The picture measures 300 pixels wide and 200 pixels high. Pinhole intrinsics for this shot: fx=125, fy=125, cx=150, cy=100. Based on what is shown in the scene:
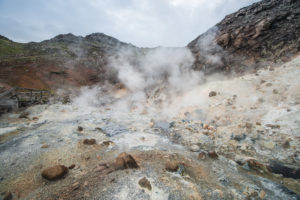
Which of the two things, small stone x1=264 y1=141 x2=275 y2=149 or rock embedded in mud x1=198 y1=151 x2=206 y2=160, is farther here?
small stone x1=264 y1=141 x2=275 y2=149

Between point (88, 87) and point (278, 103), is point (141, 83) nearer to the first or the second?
point (88, 87)

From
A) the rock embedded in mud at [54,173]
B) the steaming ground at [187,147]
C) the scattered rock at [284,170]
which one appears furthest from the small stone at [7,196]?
the scattered rock at [284,170]

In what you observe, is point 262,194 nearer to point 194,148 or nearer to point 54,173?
point 194,148

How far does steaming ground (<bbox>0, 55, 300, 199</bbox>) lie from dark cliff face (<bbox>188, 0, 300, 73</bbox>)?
141 centimetres

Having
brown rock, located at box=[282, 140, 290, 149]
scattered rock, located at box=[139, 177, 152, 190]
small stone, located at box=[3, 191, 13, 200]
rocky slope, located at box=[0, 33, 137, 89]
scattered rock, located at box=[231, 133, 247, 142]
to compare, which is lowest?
small stone, located at box=[3, 191, 13, 200]

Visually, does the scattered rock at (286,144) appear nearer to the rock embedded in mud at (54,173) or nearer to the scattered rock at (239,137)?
the scattered rock at (239,137)

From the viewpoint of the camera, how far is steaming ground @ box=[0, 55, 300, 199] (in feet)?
7.48

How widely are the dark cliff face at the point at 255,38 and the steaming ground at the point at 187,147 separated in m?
1.41

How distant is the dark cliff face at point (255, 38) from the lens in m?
7.29

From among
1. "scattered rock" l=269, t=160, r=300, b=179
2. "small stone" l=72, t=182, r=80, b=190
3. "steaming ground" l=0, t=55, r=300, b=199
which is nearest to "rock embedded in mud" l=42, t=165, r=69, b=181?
"steaming ground" l=0, t=55, r=300, b=199

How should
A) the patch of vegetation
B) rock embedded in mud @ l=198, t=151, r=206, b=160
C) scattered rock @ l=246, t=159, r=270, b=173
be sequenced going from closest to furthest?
scattered rock @ l=246, t=159, r=270, b=173
rock embedded in mud @ l=198, t=151, r=206, b=160
the patch of vegetation

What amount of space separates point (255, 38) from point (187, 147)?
30.0 ft

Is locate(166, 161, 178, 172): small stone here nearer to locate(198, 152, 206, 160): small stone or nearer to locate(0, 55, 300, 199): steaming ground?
locate(0, 55, 300, 199): steaming ground

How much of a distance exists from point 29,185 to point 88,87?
15.1 metres
